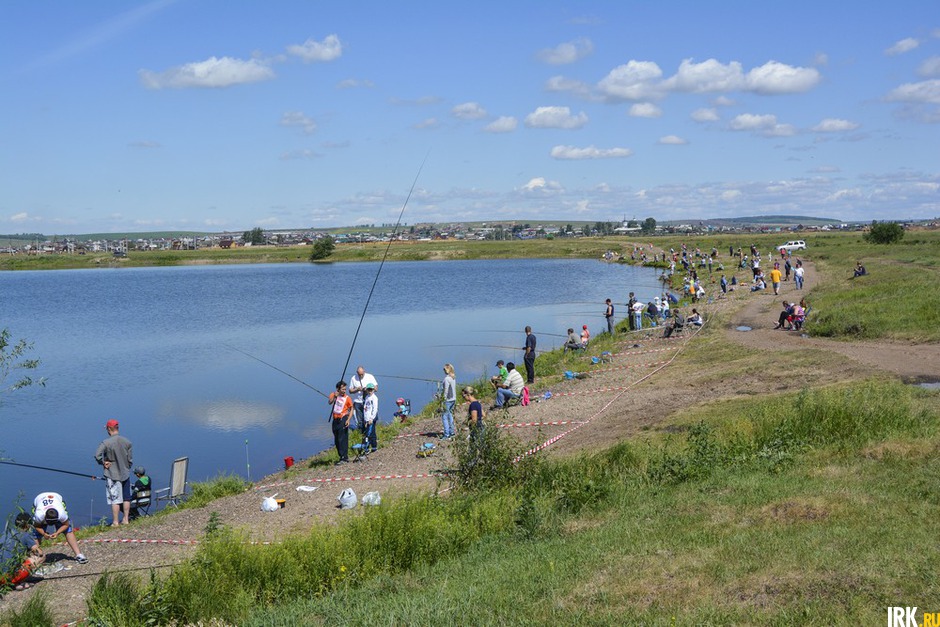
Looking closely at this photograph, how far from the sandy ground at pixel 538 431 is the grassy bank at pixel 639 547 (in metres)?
1.47

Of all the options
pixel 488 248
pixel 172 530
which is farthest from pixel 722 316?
pixel 488 248

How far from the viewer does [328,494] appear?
1467 cm

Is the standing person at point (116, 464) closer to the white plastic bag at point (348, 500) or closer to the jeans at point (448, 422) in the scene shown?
the white plastic bag at point (348, 500)

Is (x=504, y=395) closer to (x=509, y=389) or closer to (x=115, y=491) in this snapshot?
(x=509, y=389)

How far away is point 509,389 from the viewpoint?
20.9 metres

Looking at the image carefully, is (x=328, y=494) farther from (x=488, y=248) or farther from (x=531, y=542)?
(x=488, y=248)

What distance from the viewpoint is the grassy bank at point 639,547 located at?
7.19 metres

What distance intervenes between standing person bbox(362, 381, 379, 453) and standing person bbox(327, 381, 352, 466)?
573 millimetres

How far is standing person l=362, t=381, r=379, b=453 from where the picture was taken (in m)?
17.3

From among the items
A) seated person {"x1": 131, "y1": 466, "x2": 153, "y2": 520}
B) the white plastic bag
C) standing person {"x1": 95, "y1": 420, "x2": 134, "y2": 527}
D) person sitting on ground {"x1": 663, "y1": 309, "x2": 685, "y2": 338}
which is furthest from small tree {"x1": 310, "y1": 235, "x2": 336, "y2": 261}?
the white plastic bag

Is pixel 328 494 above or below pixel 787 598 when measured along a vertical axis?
below

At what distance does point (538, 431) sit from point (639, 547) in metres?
8.32

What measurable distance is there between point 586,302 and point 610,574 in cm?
4501

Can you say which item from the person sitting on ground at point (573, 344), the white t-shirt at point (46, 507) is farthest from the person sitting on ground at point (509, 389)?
the white t-shirt at point (46, 507)
